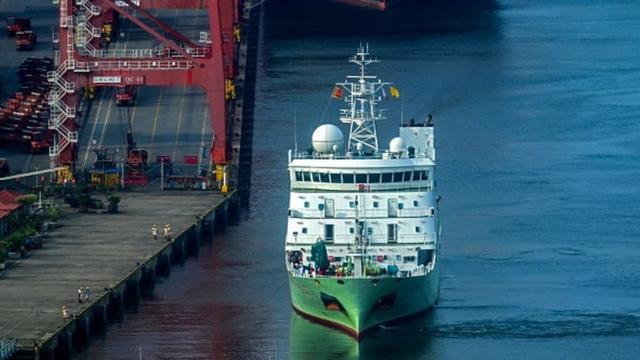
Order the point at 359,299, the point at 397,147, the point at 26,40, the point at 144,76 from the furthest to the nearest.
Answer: the point at 26,40, the point at 144,76, the point at 397,147, the point at 359,299

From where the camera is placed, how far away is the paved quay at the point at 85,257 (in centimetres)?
11044

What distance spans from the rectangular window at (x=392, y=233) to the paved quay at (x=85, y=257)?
10368 millimetres

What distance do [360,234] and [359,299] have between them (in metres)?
3.79

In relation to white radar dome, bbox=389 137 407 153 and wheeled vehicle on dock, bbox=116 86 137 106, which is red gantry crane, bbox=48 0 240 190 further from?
white radar dome, bbox=389 137 407 153

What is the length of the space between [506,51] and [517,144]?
38904 mm

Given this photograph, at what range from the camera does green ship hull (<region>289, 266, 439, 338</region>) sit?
362 feet

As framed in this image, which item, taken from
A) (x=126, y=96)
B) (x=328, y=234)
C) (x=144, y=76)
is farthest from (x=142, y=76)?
(x=328, y=234)

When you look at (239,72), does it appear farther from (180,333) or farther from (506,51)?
(180,333)

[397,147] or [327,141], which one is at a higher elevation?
[327,141]

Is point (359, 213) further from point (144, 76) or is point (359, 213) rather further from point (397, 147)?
point (144, 76)

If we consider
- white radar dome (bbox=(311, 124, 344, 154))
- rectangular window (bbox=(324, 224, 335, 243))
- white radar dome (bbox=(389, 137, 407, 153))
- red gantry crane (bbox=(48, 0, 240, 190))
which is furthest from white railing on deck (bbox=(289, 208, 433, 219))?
red gantry crane (bbox=(48, 0, 240, 190))

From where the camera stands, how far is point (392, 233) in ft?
374

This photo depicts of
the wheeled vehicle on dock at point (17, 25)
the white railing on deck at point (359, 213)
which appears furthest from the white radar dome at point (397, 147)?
the wheeled vehicle on dock at point (17, 25)

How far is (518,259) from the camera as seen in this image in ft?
405
